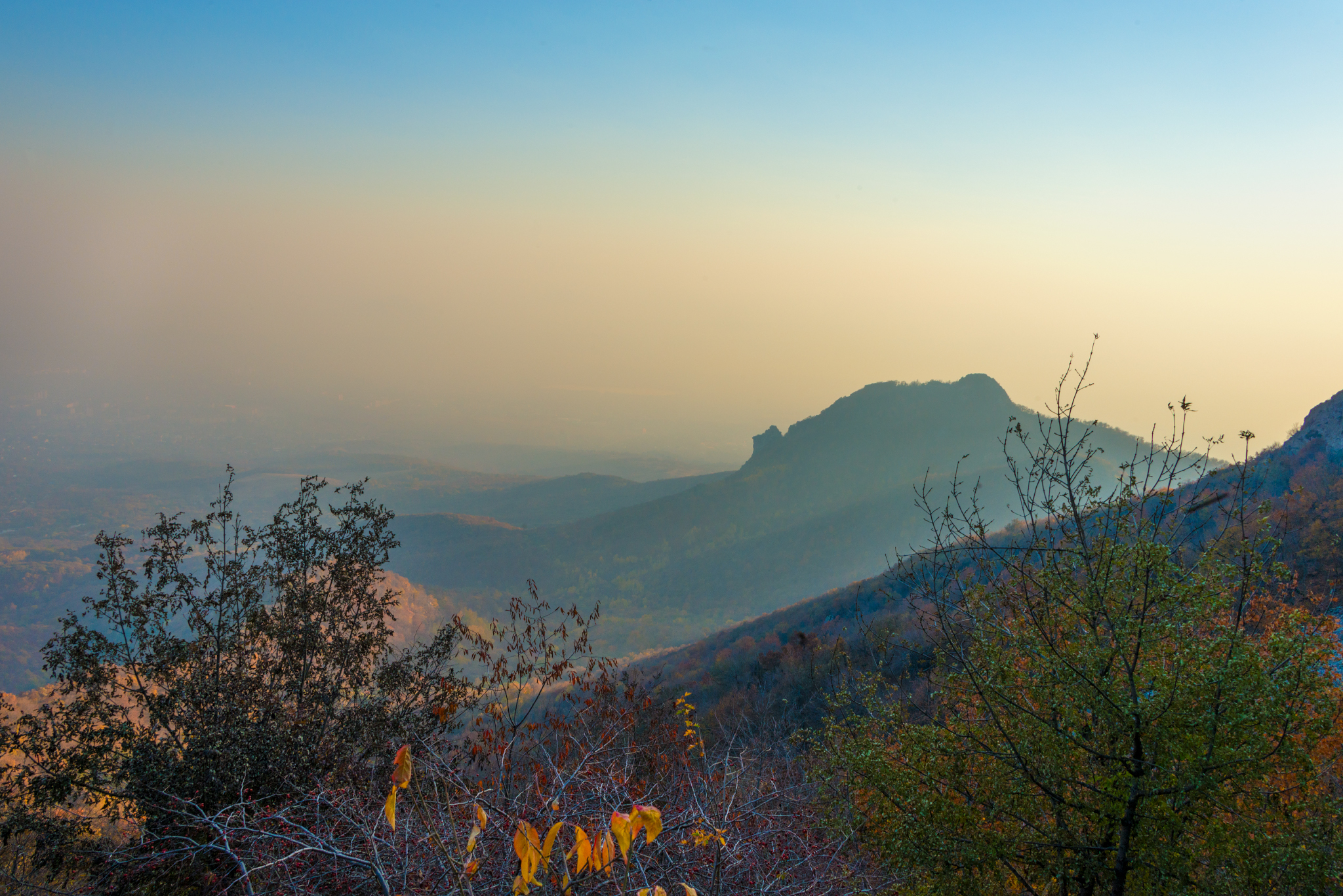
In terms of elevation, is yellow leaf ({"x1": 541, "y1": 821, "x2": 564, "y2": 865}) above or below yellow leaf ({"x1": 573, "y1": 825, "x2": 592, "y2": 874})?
below

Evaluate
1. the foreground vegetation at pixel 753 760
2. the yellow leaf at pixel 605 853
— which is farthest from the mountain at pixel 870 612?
the yellow leaf at pixel 605 853

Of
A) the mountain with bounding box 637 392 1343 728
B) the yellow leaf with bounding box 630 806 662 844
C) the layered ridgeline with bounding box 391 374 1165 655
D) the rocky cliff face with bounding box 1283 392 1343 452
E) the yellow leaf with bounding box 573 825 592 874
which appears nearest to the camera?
the yellow leaf with bounding box 630 806 662 844

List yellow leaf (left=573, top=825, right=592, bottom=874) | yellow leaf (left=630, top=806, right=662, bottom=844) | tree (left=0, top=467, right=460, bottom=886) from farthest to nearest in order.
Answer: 1. tree (left=0, top=467, right=460, bottom=886)
2. yellow leaf (left=573, top=825, right=592, bottom=874)
3. yellow leaf (left=630, top=806, right=662, bottom=844)

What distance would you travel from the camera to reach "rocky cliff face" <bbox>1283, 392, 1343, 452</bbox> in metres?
27.5

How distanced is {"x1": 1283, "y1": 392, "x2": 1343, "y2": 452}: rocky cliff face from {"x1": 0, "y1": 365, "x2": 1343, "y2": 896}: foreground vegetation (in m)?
24.4

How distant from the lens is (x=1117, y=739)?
6062 millimetres

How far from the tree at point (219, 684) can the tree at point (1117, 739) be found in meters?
8.17

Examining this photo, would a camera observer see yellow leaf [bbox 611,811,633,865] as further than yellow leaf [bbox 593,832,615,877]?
No

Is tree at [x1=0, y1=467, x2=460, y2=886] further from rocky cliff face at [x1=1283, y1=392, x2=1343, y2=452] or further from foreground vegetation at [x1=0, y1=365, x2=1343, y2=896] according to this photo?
rocky cliff face at [x1=1283, y1=392, x2=1343, y2=452]

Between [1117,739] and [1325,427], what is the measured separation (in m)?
33.5

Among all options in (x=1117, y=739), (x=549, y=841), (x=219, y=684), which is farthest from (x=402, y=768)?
(x=219, y=684)

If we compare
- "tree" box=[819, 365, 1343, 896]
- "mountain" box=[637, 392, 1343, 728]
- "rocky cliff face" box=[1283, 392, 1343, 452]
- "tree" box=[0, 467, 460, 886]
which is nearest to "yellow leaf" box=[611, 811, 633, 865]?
"tree" box=[819, 365, 1343, 896]

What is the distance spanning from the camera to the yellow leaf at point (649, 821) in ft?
9.35

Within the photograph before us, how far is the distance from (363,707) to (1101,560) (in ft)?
36.5
